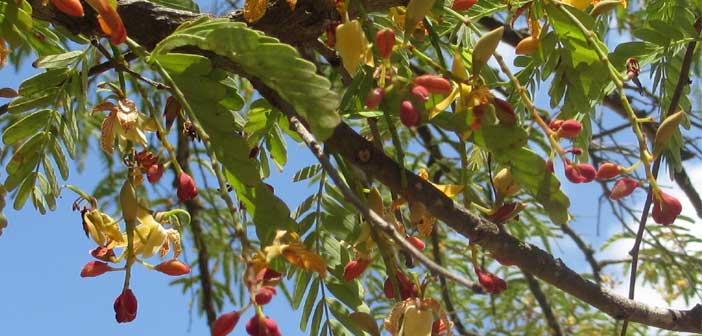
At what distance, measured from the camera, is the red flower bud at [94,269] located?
1.93 feet

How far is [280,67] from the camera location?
0.59 meters

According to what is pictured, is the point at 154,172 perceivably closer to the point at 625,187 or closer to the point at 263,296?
the point at 263,296

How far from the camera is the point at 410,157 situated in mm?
2363

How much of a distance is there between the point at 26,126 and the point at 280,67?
0.33 metres

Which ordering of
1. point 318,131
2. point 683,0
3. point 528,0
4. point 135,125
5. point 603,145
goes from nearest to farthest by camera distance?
point 318,131 < point 135,125 < point 528,0 < point 683,0 < point 603,145

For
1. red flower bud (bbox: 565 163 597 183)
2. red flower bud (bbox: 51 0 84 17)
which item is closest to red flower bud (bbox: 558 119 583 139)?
red flower bud (bbox: 565 163 597 183)

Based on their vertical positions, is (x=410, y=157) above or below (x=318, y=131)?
above

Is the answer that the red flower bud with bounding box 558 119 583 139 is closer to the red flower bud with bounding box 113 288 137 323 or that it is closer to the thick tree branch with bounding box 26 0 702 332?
the thick tree branch with bounding box 26 0 702 332

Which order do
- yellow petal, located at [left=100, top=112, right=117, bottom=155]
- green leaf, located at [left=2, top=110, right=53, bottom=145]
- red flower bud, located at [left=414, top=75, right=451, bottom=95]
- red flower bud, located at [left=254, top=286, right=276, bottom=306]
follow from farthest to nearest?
green leaf, located at [left=2, top=110, right=53, bottom=145], yellow petal, located at [left=100, top=112, right=117, bottom=155], red flower bud, located at [left=414, top=75, right=451, bottom=95], red flower bud, located at [left=254, top=286, right=276, bottom=306]

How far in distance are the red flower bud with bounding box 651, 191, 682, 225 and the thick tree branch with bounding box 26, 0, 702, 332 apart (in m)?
0.09

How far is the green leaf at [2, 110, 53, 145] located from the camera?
79 centimetres

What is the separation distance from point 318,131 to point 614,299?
318 millimetres

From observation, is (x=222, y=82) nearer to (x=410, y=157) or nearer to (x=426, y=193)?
(x=426, y=193)

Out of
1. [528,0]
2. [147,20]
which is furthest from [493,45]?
[147,20]
